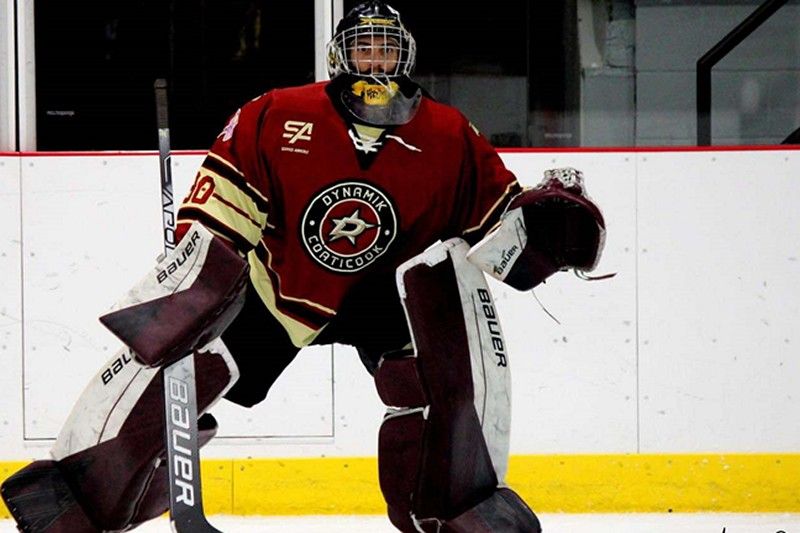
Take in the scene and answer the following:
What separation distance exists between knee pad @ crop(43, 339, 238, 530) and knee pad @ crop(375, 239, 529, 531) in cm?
37

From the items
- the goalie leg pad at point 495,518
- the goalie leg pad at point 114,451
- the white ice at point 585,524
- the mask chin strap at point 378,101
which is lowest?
the white ice at point 585,524

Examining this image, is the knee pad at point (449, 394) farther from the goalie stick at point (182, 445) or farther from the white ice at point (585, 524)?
the white ice at point (585, 524)

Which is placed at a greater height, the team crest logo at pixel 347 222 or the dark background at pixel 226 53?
the dark background at pixel 226 53

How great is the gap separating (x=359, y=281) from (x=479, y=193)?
0.83ft

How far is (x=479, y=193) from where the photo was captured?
2.88m

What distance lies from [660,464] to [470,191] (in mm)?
1591

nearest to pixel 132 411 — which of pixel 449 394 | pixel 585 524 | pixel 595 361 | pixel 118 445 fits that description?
pixel 118 445

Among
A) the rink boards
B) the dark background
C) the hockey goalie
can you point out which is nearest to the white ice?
the rink boards

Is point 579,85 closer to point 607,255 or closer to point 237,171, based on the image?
point 607,255

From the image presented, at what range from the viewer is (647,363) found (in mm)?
4234

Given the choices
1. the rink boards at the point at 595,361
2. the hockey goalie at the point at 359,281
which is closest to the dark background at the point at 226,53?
the rink boards at the point at 595,361

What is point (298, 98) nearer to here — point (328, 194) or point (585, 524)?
point (328, 194)

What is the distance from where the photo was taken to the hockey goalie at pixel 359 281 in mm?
2697

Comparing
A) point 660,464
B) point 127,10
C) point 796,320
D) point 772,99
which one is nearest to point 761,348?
point 796,320
